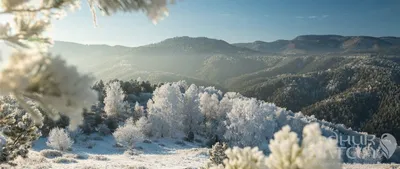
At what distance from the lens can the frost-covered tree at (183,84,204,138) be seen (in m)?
78.4

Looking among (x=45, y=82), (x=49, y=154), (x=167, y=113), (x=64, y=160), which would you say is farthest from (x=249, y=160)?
(x=167, y=113)

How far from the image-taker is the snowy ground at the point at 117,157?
34.4 meters

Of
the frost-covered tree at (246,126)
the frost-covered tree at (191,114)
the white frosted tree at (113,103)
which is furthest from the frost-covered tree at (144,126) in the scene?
the frost-covered tree at (246,126)

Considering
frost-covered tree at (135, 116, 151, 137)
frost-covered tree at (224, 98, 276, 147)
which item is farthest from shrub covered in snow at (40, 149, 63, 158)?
frost-covered tree at (224, 98, 276, 147)

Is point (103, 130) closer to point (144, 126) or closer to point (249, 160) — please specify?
point (144, 126)

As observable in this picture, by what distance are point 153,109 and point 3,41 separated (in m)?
72.0

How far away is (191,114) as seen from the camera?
79.4 metres

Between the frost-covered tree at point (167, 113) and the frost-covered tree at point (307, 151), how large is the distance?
219 feet

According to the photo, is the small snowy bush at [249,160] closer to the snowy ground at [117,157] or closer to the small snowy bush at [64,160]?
the snowy ground at [117,157]

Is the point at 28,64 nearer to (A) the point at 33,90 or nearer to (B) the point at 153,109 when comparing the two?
(A) the point at 33,90

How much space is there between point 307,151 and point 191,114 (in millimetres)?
77018

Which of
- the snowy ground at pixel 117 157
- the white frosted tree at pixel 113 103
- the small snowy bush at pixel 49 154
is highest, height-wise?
the white frosted tree at pixel 113 103

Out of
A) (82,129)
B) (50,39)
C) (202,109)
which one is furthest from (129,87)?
(50,39)

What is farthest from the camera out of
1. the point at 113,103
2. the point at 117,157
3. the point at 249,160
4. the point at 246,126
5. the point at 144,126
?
the point at 113,103
